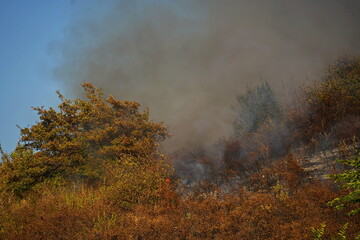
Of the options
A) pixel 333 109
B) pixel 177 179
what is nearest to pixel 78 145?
pixel 177 179

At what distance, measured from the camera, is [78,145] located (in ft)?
52.6

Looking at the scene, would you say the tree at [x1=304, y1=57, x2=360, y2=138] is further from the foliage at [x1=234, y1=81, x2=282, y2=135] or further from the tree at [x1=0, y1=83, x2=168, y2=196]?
the tree at [x1=0, y1=83, x2=168, y2=196]

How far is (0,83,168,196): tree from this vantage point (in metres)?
14.3

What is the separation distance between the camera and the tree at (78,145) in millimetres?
14344

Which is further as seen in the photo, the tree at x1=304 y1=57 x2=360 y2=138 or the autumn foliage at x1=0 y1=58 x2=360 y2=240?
the tree at x1=304 y1=57 x2=360 y2=138

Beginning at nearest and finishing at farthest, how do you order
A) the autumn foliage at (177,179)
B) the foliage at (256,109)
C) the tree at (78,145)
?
the autumn foliage at (177,179) → the tree at (78,145) → the foliage at (256,109)

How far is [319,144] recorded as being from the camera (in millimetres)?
14906

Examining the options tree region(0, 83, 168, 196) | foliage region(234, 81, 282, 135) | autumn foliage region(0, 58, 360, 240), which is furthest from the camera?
foliage region(234, 81, 282, 135)

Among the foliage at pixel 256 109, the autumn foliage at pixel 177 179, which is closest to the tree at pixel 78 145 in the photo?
the autumn foliage at pixel 177 179

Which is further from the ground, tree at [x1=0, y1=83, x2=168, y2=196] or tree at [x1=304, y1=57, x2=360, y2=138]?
tree at [x1=0, y1=83, x2=168, y2=196]

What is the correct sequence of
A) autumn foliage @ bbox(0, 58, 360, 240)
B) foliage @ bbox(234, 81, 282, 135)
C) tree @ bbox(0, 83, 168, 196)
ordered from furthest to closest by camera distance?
foliage @ bbox(234, 81, 282, 135)
tree @ bbox(0, 83, 168, 196)
autumn foliage @ bbox(0, 58, 360, 240)

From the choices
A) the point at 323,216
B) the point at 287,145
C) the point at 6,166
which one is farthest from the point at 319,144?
the point at 6,166

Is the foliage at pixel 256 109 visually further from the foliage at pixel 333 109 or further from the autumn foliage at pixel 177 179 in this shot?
the foliage at pixel 333 109

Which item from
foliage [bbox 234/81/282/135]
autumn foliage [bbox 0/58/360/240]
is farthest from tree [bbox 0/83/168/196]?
foliage [bbox 234/81/282/135]
